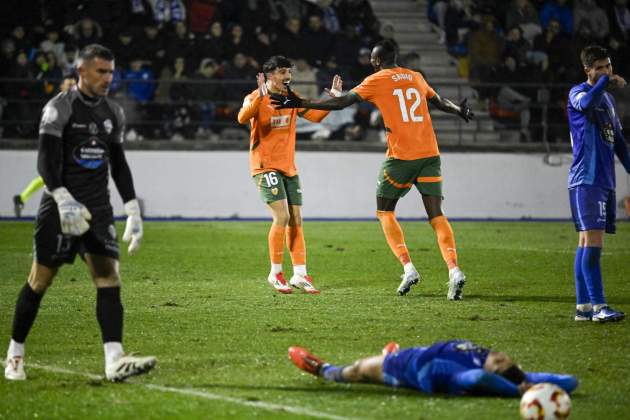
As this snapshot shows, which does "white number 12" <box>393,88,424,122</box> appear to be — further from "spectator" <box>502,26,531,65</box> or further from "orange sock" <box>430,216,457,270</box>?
"spectator" <box>502,26,531,65</box>

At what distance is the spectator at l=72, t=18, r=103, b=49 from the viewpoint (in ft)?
73.3

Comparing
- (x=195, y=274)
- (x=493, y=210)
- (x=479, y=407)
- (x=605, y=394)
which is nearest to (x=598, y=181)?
(x=605, y=394)

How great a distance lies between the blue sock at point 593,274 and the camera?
920 centimetres

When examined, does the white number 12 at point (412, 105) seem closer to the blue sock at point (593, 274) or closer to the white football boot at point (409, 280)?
the white football boot at point (409, 280)

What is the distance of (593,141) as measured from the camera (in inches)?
361

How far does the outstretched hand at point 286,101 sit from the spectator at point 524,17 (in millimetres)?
16363

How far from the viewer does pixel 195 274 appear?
1302 centimetres

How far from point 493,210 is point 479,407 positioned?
16691 mm

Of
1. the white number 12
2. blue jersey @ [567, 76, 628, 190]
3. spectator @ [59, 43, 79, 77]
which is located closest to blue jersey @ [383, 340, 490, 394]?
blue jersey @ [567, 76, 628, 190]

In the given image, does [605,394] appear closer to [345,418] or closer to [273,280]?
[345,418]

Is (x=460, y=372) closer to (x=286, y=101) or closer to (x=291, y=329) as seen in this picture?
(x=291, y=329)

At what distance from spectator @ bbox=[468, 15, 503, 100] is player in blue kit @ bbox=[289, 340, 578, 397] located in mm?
18826

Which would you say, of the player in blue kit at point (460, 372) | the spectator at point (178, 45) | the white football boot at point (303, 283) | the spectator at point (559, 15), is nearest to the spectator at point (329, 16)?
the spectator at point (178, 45)

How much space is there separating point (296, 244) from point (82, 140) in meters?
5.09
